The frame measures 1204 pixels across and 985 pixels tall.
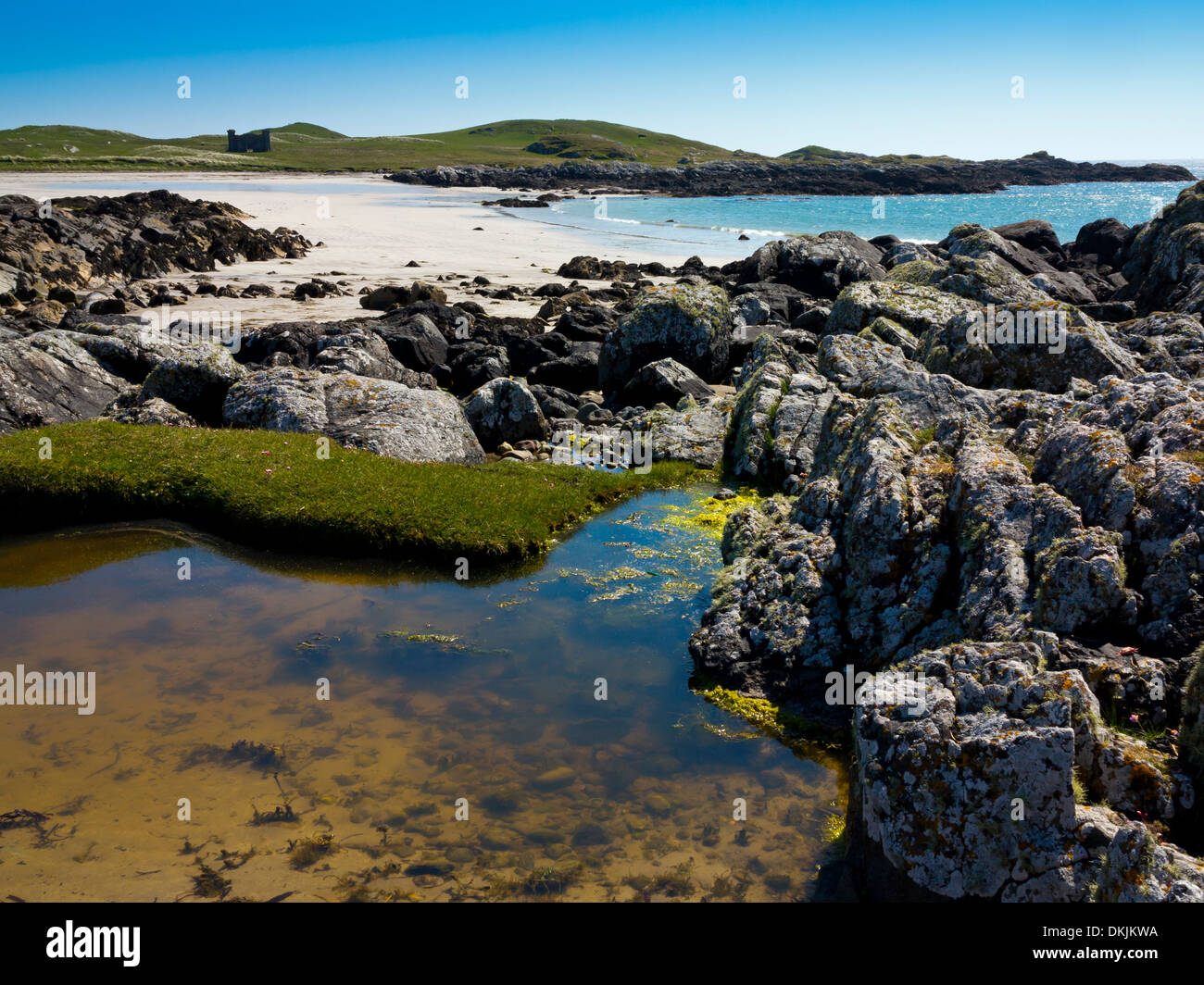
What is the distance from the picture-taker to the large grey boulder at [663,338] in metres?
33.2

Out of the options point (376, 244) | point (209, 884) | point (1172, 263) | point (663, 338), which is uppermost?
point (376, 244)

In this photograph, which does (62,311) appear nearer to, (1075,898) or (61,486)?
(61,486)

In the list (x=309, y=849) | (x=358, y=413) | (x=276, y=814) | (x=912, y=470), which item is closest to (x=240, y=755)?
(x=276, y=814)

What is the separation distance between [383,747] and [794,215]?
453 feet

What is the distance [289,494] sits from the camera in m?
19.9

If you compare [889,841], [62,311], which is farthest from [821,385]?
[62,311]

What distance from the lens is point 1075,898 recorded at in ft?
25.5

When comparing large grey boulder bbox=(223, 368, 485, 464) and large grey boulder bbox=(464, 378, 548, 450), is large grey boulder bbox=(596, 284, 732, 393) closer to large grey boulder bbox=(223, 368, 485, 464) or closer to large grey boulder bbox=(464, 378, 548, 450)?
large grey boulder bbox=(464, 378, 548, 450)

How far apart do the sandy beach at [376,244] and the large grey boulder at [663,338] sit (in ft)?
50.0

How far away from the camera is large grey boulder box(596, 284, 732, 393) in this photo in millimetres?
33219

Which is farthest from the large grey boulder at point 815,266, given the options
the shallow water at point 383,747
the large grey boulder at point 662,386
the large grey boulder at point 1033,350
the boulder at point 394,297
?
the shallow water at point 383,747

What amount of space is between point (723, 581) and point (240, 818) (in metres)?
9.27

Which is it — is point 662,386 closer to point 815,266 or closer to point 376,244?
point 815,266

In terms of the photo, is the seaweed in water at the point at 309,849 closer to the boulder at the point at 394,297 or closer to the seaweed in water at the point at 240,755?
the seaweed in water at the point at 240,755
